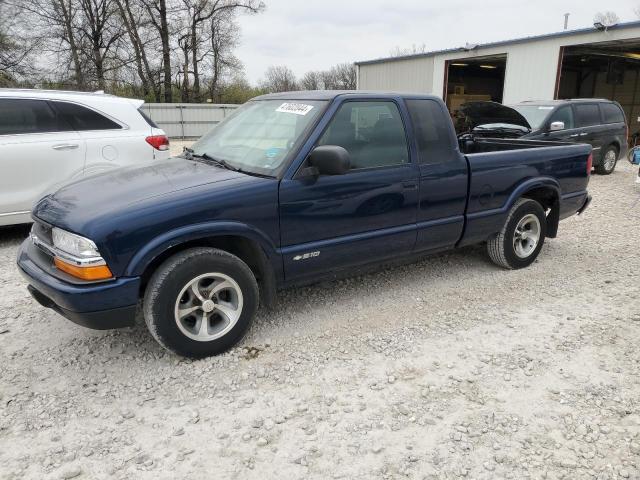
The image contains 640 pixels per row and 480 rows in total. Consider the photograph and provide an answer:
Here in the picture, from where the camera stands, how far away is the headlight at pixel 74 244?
2834 millimetres

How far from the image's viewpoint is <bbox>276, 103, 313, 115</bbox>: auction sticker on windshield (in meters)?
3.74

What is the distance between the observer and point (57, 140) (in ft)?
18.5

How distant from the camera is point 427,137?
412 cm

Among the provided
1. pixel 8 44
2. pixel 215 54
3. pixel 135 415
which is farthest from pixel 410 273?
pixel 215 54

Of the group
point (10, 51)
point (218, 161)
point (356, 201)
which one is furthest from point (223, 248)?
point (10, 51)

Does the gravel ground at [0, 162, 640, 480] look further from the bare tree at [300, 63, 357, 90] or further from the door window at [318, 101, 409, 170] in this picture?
the bare tree at [300, 63, 357, 90]

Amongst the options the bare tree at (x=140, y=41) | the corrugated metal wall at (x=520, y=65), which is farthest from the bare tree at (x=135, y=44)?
the corrugated metal wall at (x=520, y=65)

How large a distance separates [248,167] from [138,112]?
3546 millimetres

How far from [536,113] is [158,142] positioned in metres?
8.42

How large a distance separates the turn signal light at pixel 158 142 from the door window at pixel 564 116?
325 inches

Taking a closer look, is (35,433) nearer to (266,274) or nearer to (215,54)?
(266,274)

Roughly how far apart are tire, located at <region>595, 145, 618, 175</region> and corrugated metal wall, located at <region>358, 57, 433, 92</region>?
10523 mm

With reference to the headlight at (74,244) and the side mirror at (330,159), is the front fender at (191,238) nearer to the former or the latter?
the headlight at (74,244)

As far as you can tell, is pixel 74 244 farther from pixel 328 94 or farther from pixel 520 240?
pixel 520 240
